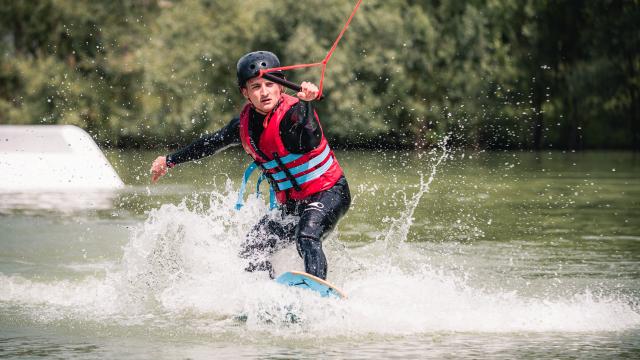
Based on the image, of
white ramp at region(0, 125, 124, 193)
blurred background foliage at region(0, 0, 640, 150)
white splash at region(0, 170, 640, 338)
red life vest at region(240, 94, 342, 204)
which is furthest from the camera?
blurred background foliage at region(0, 0, 640, 150)

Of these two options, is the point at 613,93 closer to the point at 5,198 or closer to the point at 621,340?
the point at 5,198

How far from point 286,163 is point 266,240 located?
60cm

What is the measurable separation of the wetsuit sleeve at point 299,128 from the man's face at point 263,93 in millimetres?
112

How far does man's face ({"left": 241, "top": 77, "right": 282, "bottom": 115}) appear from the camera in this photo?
694cm

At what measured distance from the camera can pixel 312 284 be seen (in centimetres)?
669

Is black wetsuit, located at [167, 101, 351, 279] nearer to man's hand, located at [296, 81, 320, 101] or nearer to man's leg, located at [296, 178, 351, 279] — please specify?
man's leg, located at [296, 178, 351, 279]

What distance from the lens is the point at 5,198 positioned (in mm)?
15430

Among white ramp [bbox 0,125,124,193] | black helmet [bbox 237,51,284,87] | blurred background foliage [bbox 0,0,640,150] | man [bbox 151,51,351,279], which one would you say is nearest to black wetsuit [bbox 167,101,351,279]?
man [bbox 151,51,351,279]

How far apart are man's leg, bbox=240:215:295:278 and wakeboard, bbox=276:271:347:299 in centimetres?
71

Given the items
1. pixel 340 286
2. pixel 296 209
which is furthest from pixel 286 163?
pixel 340 286

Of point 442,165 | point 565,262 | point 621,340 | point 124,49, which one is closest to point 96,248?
point 565,262

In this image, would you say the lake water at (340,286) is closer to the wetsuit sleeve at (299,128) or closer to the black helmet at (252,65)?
the wetsuit sleeve at (299,128)

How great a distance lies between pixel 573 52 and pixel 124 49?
40.6ft

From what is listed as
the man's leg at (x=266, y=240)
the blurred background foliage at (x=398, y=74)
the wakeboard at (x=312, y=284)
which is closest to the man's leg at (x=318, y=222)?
the wakeboard at (x=312, y=284)
